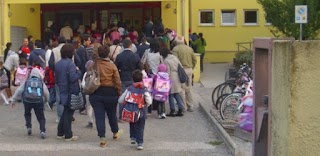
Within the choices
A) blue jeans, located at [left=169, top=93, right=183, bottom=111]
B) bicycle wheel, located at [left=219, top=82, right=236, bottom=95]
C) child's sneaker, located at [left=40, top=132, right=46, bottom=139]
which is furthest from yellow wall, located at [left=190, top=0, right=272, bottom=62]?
child's sneaker, located at [left=40, top=132, right=46, bottom=139]

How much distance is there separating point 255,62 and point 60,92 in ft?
23.1

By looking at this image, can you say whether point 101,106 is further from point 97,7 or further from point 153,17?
point 97,7

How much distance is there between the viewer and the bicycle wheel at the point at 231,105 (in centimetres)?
1238

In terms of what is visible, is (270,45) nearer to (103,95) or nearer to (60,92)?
(103,95)

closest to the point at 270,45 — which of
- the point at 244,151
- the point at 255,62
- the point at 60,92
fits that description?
the point at 255,62

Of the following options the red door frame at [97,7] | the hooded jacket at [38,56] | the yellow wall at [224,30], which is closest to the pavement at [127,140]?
the hooded jacket at [38,56]

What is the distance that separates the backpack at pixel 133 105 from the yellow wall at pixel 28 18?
15702mm

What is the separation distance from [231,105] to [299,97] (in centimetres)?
973

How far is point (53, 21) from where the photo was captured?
26344mm

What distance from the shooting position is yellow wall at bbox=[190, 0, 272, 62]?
3231 cm

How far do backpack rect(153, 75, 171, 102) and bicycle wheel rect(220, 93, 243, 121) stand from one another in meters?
1.37

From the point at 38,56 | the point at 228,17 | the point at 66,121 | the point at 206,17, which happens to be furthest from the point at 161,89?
the point at 228,17

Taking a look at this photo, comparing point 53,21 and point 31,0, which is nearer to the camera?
point 31,0

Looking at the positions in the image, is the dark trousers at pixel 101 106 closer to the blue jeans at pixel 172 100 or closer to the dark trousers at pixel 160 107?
the dark trousers at pixel 160 107
